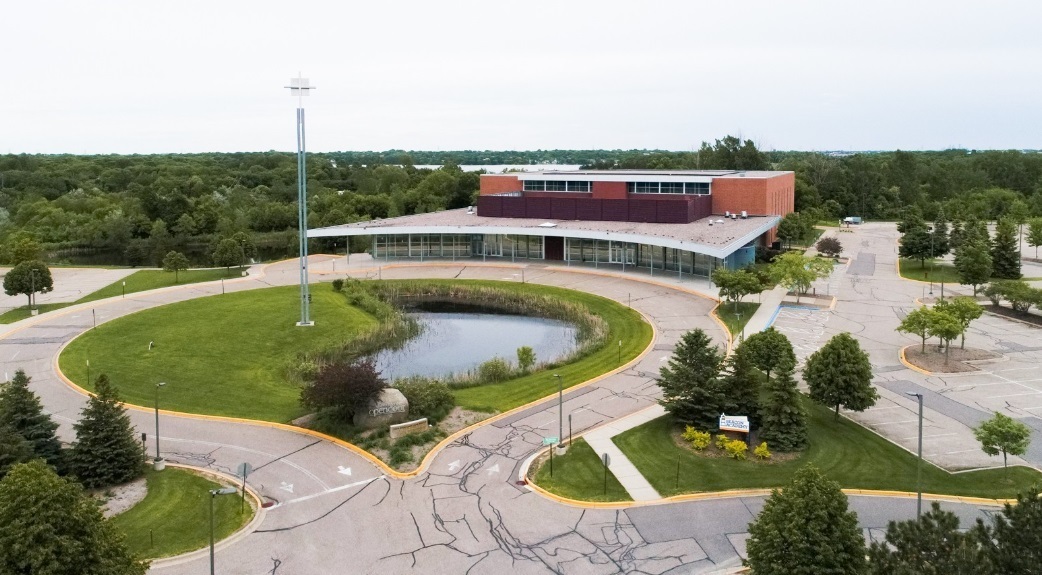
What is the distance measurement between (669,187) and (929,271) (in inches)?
916

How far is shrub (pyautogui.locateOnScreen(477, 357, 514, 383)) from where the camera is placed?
33062mm

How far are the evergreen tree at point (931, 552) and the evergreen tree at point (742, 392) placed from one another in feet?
37.5

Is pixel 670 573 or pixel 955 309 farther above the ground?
pixel 955 309

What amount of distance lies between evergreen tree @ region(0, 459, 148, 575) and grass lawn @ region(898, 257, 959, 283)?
173 ft

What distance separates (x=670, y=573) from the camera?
17.4 meters

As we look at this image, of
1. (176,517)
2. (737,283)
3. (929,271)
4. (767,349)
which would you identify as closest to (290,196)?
(737,283)

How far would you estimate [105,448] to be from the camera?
2256 centimetres

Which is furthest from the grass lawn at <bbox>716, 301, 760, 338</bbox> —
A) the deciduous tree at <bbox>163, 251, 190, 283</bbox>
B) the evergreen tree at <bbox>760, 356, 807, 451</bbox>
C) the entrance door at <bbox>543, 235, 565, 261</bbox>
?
the deciduous tree at <bbox>163, 251, 190, 283</bbox>

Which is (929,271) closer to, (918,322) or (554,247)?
(918,322)

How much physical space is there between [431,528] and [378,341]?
873 inches

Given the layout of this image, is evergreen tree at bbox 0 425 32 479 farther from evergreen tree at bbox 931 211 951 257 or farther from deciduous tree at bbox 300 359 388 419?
evergreen tree at bbox 931 211 951 257

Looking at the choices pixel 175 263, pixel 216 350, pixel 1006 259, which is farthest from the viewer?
pixel 175 263

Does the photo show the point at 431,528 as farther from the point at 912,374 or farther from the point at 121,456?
the point at 912,374

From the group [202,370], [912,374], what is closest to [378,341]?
[202,370]
